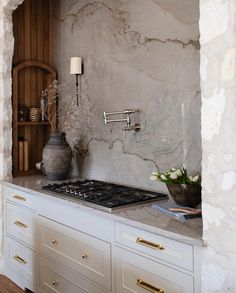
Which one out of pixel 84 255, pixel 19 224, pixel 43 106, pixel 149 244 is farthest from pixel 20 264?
pixel 149 244

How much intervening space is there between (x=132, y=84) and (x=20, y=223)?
58.8 inches

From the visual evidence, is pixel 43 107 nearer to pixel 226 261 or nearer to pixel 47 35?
pixel 47 35

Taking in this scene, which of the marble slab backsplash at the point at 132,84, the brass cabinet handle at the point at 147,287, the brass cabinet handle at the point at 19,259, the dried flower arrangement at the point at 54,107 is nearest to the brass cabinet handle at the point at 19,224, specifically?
the brass cabinet handle at the point at 19,259

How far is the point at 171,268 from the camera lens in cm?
184

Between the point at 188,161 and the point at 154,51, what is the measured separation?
33.6 inches

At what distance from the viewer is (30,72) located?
3732 millimetres

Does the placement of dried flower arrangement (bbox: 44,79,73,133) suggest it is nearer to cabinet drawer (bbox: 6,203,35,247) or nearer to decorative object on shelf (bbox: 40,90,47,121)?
decorative object on shelf (bbox: 40,90,47,121)

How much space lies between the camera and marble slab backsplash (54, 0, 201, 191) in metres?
2.51

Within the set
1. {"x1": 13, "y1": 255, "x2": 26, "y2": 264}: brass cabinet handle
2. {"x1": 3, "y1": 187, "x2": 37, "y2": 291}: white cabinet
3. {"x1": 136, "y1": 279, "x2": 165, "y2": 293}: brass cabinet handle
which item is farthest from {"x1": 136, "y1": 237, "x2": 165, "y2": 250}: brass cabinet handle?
{"x1": 13, "y1": 255, "x2": 26, "y2": 264}: brass cabinet handle

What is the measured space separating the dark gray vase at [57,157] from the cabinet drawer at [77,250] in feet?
1.84

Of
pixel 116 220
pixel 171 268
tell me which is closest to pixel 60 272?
pixel 116 220

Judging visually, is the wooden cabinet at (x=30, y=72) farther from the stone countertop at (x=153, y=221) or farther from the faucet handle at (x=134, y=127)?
the faucet handle at (x=134, y=127)

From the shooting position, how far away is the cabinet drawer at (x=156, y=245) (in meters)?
1.77

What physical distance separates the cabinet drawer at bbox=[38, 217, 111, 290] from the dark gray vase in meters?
0.56
